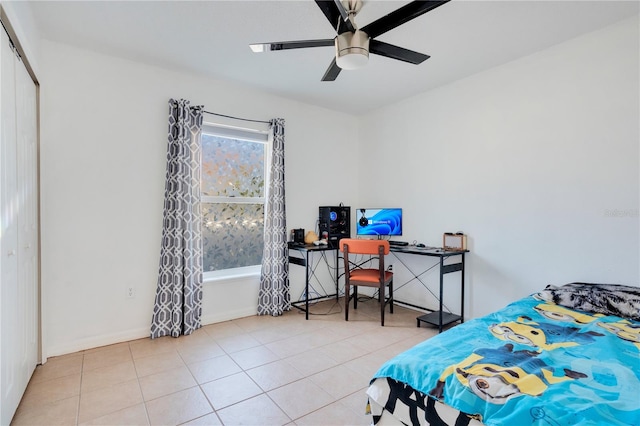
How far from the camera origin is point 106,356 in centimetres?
262

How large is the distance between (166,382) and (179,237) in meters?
1.27

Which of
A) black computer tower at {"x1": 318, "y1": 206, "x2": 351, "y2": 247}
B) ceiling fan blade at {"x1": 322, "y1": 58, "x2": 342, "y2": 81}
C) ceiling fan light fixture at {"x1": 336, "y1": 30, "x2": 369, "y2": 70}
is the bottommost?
black computer tower at {"x1": 318, "y1": 206, "x2": 351, "y2": 247}

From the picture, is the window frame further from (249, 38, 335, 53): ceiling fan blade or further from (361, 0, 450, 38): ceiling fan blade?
(361, 0, 450, 38): ceiling fan blade

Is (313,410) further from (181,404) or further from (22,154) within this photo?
(22,154)

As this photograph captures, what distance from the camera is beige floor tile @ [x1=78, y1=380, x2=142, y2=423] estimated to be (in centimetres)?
190

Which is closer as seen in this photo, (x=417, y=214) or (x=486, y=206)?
(x=486, y=206)

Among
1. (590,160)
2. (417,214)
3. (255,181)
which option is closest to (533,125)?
(590,160)

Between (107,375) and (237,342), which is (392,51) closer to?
(237,342)

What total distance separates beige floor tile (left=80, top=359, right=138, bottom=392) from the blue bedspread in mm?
1871

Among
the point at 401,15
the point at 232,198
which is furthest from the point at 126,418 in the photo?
the point at 401,15

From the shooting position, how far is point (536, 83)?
2.82 m

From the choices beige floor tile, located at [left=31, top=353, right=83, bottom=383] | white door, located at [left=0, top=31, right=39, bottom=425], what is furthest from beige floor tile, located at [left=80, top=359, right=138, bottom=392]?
white door, located at [left=0, top=31, right=39, bottom=425]

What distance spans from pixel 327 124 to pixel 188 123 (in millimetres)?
1840

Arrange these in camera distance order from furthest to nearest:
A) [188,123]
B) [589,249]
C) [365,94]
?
[365,94]
[188,123]
[589,249]
